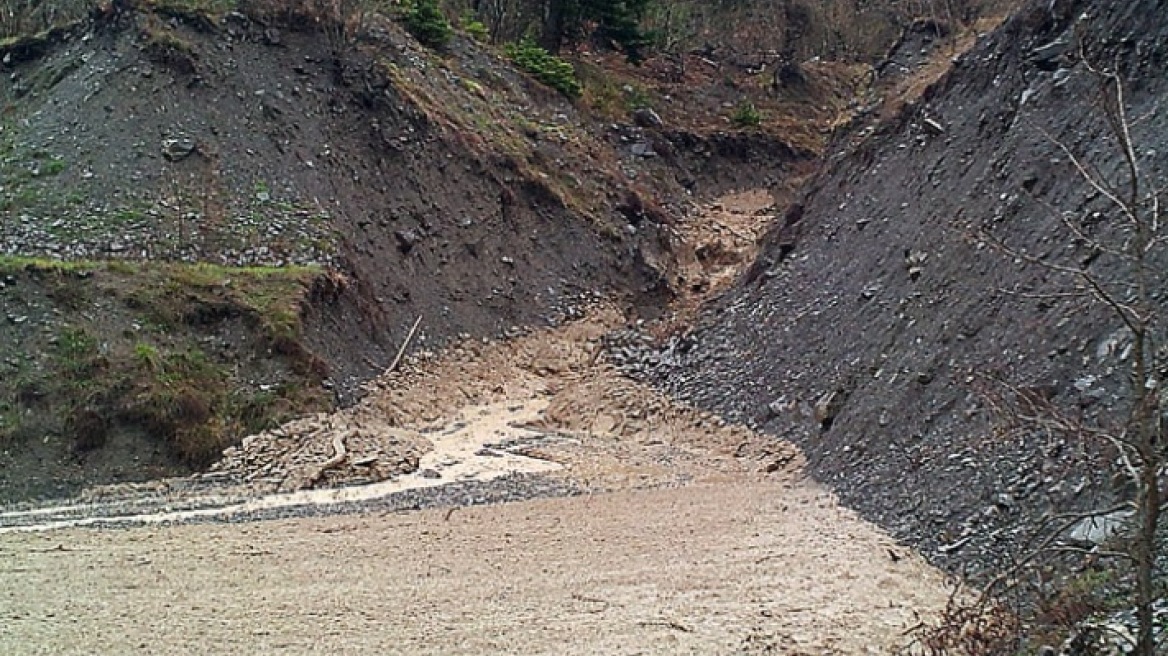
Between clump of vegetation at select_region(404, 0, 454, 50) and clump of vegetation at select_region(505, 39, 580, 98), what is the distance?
2520 mm

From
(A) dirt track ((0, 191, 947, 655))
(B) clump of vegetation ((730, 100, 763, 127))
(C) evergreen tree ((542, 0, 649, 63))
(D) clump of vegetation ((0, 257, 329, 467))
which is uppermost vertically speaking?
(C) evergreen tree ((542, 0, 649, 63))

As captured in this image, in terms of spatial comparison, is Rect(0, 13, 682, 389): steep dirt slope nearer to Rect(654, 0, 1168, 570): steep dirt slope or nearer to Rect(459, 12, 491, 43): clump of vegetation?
Rect(459, 12, 491, 43): clump of vegetation

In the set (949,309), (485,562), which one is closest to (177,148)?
(485,562)

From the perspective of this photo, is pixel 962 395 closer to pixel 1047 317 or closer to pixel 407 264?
pixel 1047 317

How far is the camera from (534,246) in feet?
85.5

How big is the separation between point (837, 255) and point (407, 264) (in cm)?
873

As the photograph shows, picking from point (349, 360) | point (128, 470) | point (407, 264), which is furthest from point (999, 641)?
point (407, 264)

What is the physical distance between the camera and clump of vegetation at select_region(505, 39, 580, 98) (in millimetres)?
31141

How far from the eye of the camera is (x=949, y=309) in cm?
1504

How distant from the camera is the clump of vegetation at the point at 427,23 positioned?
2858 centimetres

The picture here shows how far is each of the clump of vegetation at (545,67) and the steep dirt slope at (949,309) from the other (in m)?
10.7

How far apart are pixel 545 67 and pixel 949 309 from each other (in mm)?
18547

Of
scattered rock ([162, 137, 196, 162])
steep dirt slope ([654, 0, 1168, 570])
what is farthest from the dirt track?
scattered rock ([162, 137, 196, 162])

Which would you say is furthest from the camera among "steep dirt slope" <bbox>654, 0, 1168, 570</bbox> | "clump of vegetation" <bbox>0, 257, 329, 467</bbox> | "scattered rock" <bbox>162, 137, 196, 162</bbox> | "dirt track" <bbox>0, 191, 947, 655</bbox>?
"scattered rock" <bbox>162, 137, 196, 162</bbox>
